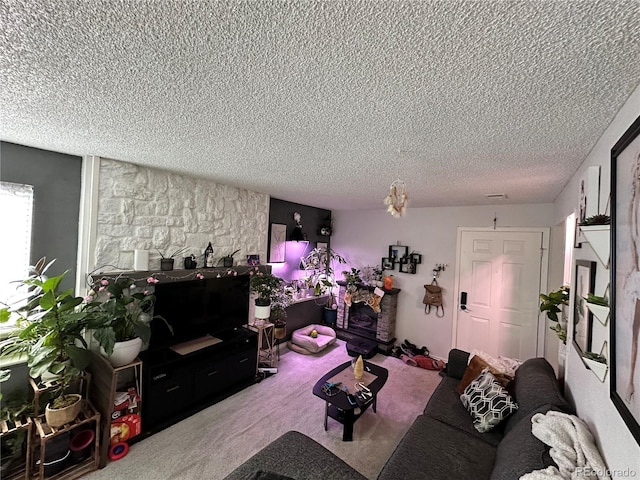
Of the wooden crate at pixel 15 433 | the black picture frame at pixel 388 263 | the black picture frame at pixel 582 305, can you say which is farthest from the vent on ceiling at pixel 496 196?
the wooden crate at pixel 15 433

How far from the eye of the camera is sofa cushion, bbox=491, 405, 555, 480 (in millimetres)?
1281

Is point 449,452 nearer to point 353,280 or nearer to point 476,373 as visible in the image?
point 476,373

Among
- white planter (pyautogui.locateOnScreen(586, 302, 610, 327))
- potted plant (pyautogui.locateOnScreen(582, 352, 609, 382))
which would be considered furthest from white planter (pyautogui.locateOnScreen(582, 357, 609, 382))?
white planter (pyautogui.locateOnScreen(586, 302, 610, 327))

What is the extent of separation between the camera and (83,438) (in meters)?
1.96

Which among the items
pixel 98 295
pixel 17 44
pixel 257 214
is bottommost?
pixel 98 295

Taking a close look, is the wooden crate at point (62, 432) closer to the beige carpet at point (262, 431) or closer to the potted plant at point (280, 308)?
the beige carpet at point (262, 431)

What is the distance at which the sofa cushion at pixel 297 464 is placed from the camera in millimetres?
1530

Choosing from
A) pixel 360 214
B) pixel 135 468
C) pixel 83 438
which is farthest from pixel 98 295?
pixel 360 214

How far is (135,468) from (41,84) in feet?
8.22

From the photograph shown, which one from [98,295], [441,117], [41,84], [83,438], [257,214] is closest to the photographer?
[41,84]

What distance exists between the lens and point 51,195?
82.7 inches

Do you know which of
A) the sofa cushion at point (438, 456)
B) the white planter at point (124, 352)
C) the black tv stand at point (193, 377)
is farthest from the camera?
the black tv stand at point (193, 377)

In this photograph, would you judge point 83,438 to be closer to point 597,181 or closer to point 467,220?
point 597,181

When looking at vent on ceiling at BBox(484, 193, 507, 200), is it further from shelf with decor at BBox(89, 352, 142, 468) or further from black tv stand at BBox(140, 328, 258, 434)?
shelf with decor at BBox(89, 352, 142, 468)
